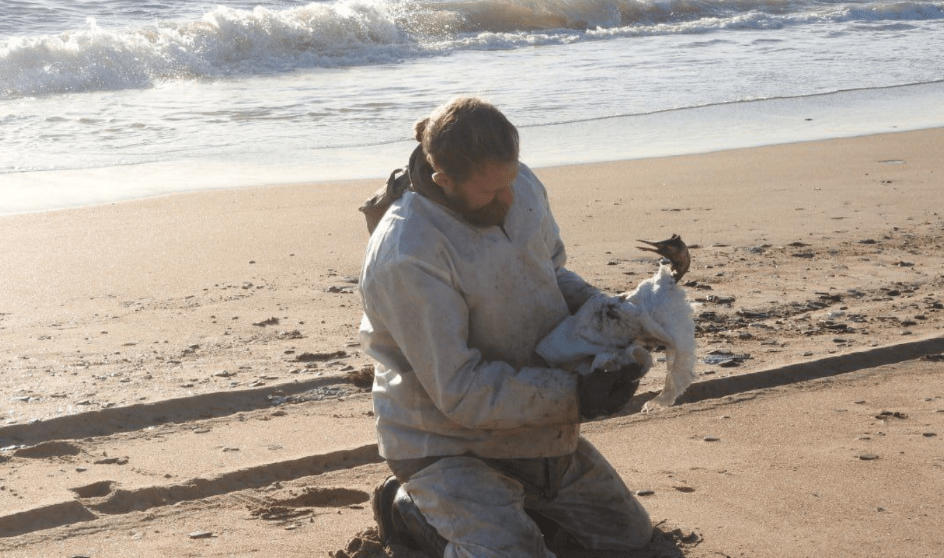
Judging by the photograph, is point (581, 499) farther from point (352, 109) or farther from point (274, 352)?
point (352, 109)

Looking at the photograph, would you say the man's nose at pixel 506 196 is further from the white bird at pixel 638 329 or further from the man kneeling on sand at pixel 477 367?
the white bird at pixel 638 329

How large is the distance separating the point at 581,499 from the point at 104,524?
139cm

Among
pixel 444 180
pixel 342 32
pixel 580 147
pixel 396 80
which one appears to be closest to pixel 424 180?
pixel 444 180

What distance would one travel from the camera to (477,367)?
2771 millimetres

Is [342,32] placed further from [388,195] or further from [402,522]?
[402,522]

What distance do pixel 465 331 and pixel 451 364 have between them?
10 cm

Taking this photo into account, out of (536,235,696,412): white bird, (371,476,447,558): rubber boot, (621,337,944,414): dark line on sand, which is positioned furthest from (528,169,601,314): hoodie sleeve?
(621,337,944,414): dark line on sand

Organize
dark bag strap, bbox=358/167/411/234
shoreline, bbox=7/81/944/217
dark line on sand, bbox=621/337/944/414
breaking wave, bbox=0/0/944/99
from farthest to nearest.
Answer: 1. breaking wave, bbox=0/0/944/99
2. shoreline, bbox=7/81/944/217
3. dark line on sand, bbox=621/337/944/414
4. dark bag strap, bbox=358/167/411/234

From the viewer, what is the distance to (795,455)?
378 cm

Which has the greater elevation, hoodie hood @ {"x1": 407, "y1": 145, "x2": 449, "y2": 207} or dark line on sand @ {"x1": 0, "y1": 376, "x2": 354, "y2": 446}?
hoodie hood @ {"x1": 407, "y1": 145, "x2": 449, "y2": 207}

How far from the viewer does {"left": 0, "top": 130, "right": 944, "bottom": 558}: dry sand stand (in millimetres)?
3371

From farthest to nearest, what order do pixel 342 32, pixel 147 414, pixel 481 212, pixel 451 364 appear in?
pixel 342 32, pixel 147 414, pixel 481 212, pixel 451 364

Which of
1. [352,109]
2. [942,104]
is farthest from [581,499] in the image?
[942,104]

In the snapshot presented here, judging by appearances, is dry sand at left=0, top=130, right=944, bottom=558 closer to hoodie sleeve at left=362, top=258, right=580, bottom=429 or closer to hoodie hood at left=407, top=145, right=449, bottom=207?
hoodie sleeve at left=362, top=258, right=580, bottom=429
